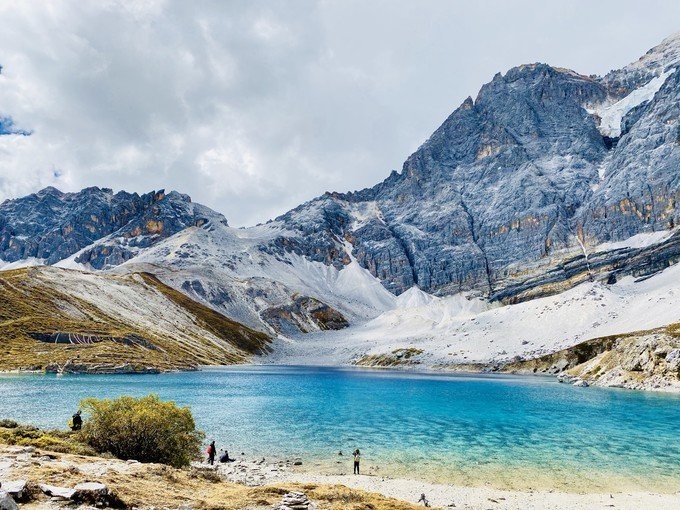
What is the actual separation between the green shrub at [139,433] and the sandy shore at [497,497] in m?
Result: 7.57

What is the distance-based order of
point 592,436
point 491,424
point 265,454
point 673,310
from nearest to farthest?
point 265,454 → point 592,436 → point 491,424 → point 673,310

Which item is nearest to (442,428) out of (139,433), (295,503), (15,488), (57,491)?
(139,433)

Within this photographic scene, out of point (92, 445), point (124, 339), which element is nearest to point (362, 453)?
point (92, 445)

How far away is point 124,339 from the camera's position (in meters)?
146

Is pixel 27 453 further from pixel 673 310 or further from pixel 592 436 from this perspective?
pixel 673 310

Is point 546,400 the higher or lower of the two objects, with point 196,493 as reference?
lower

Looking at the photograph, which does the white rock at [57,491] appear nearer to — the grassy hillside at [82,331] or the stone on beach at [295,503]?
the stone on beach at [295,503]

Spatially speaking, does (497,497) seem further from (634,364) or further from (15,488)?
(634,364)

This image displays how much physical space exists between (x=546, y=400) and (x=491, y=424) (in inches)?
1275

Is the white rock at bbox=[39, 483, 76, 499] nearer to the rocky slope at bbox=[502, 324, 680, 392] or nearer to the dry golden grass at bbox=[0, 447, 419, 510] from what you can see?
the dry golden grass at bbox=[0, 447, 419, 510]

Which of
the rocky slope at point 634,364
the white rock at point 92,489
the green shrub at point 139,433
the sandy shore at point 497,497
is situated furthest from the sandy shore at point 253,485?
the rocky slope at point 634,364

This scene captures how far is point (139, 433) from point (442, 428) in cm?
3618

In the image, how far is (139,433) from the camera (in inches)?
1184

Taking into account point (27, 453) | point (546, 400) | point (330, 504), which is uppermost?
point (27, 453)
